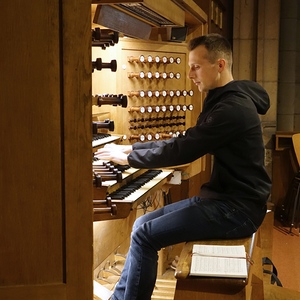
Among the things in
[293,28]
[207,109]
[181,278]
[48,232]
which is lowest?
[181,278]

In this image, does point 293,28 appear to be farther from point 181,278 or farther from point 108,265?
point 181,278

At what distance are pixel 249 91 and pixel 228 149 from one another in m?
0.38

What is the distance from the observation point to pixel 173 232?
2793mm

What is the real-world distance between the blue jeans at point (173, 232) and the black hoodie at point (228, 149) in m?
0.09

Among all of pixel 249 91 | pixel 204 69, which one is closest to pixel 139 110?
pixel 204 69

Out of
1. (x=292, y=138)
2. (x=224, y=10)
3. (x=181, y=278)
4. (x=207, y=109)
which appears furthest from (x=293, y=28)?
(x=181, y=278)

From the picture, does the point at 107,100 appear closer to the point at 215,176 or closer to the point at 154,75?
the point at 215,176

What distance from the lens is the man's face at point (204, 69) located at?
3078 millimetres

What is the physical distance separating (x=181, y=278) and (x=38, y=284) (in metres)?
0.75

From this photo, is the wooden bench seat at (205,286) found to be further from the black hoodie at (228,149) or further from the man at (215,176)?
the black hoodie at (228,149)

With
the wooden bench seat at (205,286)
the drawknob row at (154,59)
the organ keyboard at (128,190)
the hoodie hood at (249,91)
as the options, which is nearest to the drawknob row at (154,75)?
the drawknob row at (154,59)

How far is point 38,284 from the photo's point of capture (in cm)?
206

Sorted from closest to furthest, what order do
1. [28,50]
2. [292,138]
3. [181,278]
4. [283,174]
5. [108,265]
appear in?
[28,50], [181,278], [108,265], [292,138], [283,174]

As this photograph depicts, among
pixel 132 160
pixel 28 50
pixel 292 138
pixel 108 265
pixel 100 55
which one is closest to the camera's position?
pixel 28 50
